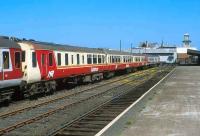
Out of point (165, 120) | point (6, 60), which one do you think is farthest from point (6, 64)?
point (165, 120)

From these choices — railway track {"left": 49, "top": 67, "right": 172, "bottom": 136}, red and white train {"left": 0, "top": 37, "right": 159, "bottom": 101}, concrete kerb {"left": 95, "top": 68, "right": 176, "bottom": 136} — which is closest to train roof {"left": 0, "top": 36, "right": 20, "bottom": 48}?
red and white train {"left": 0, "top": 37, "right": 159, "bottom": 101}

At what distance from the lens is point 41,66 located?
25297mm

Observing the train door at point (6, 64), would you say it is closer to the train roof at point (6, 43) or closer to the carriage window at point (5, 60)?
the carriage window at point (5, 60)

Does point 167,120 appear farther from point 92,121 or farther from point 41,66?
point 41,66

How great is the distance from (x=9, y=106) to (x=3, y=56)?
2579mm

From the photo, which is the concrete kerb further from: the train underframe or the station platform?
the train underframe

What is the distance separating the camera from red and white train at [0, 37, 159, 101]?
19.8 m

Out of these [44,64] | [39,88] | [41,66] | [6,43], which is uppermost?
[6,43]

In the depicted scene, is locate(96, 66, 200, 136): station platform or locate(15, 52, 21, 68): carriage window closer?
locate(96, 66, 200, 136): station platform

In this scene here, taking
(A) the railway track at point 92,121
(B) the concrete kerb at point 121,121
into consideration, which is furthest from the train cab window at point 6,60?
(B) the concrete kerb at point 121,121

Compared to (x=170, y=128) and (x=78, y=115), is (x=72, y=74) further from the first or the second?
(x=170, y=128)

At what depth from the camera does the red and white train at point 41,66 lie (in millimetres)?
19766

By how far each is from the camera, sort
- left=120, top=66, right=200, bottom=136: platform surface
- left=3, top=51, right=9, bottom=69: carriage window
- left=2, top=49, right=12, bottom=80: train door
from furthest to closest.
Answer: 1. left=3, top=51, right=9, bottom=69: carriage window
2. left=2, top=49, right=12, bottom=80: train door
3. left=120, top=66, right=200, bottom=136: platform surface

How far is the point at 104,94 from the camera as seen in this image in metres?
27.4
